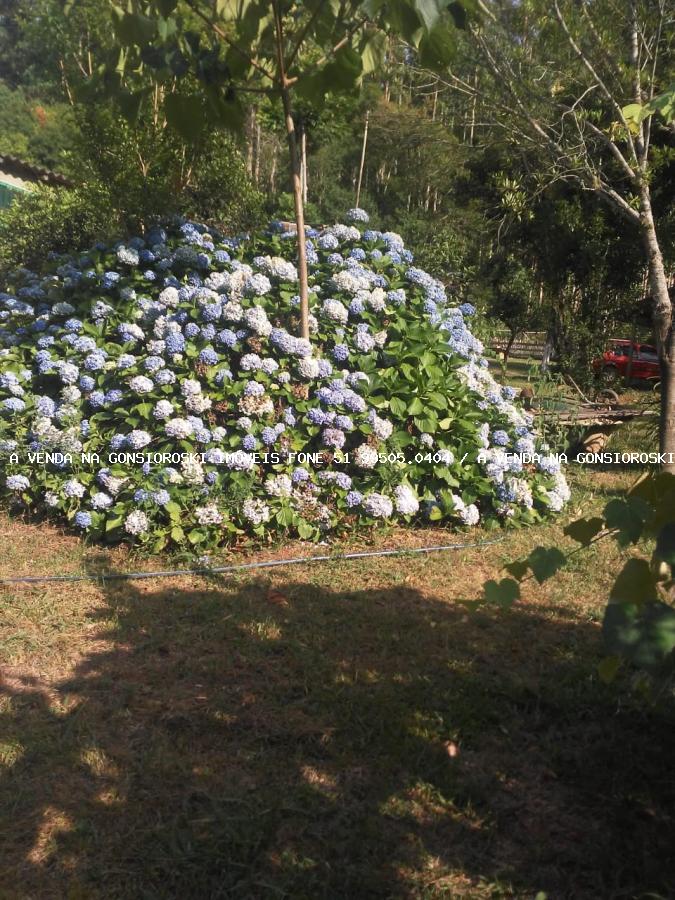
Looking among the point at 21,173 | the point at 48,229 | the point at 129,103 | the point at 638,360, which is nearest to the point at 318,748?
the point at 129,103

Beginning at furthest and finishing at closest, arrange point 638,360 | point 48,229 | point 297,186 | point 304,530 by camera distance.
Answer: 1. point 638,360
2. point 48,229
3. point 297,186
4. point 304,530

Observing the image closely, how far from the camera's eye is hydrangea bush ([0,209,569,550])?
14.4 ft

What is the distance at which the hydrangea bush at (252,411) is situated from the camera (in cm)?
440

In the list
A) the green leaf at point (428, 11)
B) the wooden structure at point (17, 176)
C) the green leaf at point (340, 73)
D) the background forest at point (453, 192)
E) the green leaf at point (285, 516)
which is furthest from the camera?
the wooden structure at point (17, 176)

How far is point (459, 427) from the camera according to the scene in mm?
5031

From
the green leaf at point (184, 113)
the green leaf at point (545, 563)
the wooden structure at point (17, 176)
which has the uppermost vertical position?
the wooden structure at point (17, 176)

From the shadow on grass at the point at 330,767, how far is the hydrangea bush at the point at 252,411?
40.6 inches

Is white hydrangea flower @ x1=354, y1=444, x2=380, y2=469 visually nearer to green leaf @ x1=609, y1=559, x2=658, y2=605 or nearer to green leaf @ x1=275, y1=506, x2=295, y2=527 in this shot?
green leaf @ x1=275, y1=506, x2=295, y2=527

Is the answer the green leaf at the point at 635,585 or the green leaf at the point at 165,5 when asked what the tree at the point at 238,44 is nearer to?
the green leaf at the point at 165,5

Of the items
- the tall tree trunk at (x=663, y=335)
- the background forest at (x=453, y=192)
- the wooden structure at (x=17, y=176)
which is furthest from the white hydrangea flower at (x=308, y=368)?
the wooden structure at (x=17, y=176)

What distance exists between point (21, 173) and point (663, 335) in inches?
575

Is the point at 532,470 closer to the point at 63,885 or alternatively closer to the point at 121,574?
the point at 121,574

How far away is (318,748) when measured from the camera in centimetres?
261

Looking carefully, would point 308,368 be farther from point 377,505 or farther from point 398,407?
point 377,505
